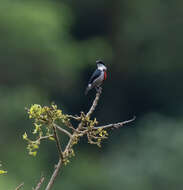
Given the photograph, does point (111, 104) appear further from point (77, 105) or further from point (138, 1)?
point (138, 1)

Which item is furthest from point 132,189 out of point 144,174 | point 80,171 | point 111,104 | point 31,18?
point 31,18

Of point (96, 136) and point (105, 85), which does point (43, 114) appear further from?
point (105, 85)

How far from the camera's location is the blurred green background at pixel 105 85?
2173 centimetres

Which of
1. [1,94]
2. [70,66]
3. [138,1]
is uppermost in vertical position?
[138,1]

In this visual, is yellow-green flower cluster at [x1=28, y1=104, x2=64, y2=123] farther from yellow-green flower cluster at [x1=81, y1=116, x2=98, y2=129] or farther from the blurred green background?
the blurred green background

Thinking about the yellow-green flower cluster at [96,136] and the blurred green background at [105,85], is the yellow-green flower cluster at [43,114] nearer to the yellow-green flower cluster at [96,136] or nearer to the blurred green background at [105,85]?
the yellow-green flower cluster at [96,136]

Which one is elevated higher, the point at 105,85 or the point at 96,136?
the point at 105,85

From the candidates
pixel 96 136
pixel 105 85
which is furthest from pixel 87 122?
pixel 105 85

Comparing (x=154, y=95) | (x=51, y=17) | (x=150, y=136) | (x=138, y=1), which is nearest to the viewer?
(x=150, y=136)

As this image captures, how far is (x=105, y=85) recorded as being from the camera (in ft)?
88.3

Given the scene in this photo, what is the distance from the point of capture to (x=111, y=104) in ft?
86.3

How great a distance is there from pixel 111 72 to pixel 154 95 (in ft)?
6.77

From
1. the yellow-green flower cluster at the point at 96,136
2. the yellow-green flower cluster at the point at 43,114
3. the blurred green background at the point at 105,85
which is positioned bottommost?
the yellow-green flower cluster at the point at 96,136

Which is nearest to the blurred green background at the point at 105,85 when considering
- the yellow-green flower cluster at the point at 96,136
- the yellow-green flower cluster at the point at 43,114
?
the yellow-green flower cluster at the point at 96,136
